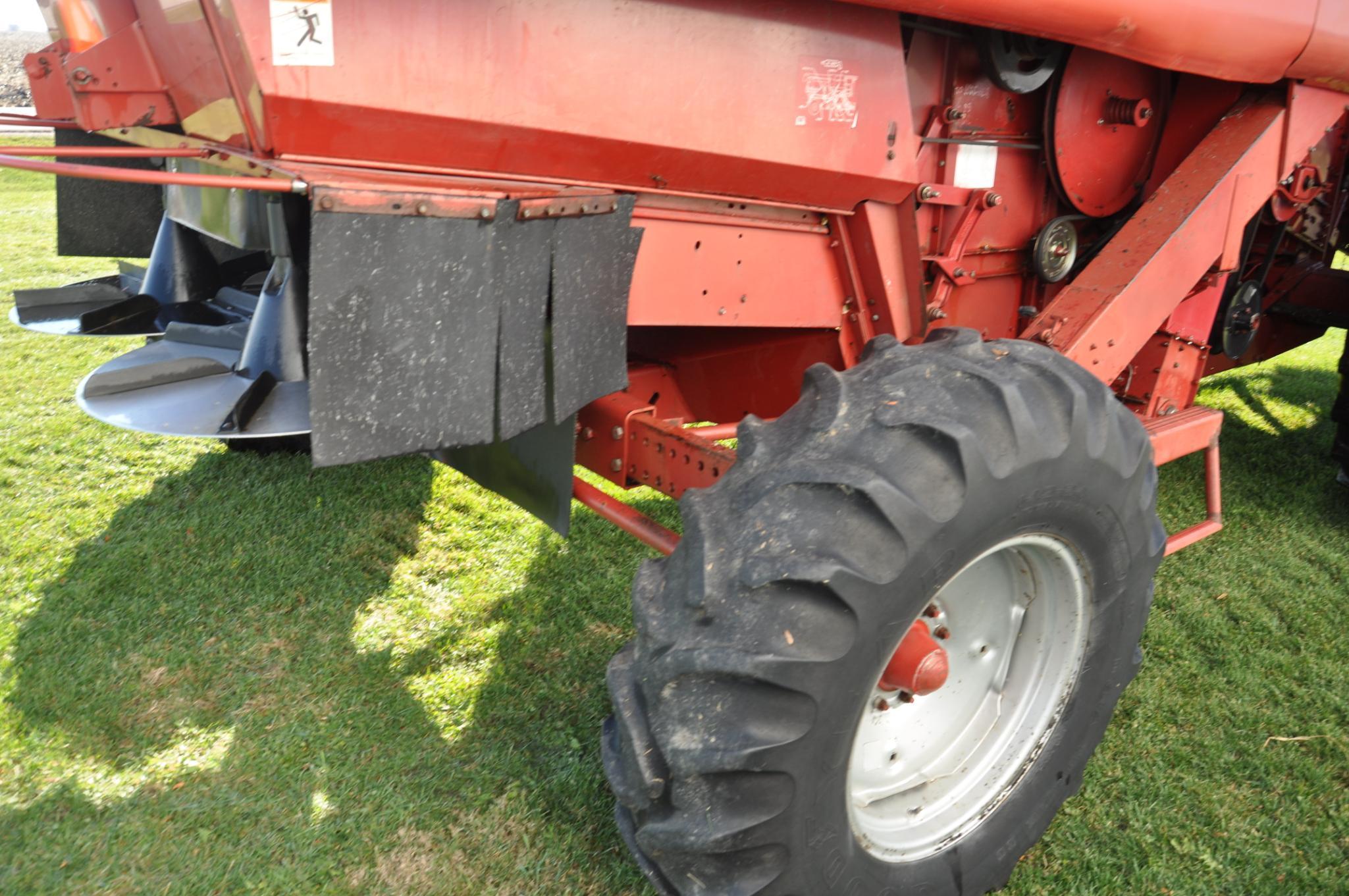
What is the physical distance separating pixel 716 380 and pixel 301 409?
3.66 ft

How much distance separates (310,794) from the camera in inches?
94.1

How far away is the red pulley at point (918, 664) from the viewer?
6.49 feet

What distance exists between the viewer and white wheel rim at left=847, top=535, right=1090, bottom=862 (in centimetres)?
217

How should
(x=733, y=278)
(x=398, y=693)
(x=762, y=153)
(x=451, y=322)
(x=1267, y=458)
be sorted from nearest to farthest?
(x=451, y=322) → (x=762, y=153) → (x=733, y=278) → (x=398, y=693) → (x=1267, y=458)

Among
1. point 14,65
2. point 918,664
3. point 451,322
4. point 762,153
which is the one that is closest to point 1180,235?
point 762,153

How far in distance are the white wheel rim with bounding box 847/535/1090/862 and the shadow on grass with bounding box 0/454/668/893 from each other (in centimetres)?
62

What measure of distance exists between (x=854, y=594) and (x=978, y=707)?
2.80ft

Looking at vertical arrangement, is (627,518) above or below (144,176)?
below

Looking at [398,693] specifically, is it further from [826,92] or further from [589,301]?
[826,92]

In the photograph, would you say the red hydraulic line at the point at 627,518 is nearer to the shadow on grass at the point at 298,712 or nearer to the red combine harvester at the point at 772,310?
the red combine harvester at the point at 772,310

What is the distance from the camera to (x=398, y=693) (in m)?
2.79

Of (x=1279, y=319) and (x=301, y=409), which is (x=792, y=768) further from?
(x=1279, y=319)

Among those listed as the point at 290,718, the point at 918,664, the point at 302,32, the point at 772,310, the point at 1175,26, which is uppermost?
the point at 1175,26

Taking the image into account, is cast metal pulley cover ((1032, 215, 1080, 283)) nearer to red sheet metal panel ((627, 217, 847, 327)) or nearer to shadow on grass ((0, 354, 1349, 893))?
red sheet metal panel ((627, 217, 847, 327))
